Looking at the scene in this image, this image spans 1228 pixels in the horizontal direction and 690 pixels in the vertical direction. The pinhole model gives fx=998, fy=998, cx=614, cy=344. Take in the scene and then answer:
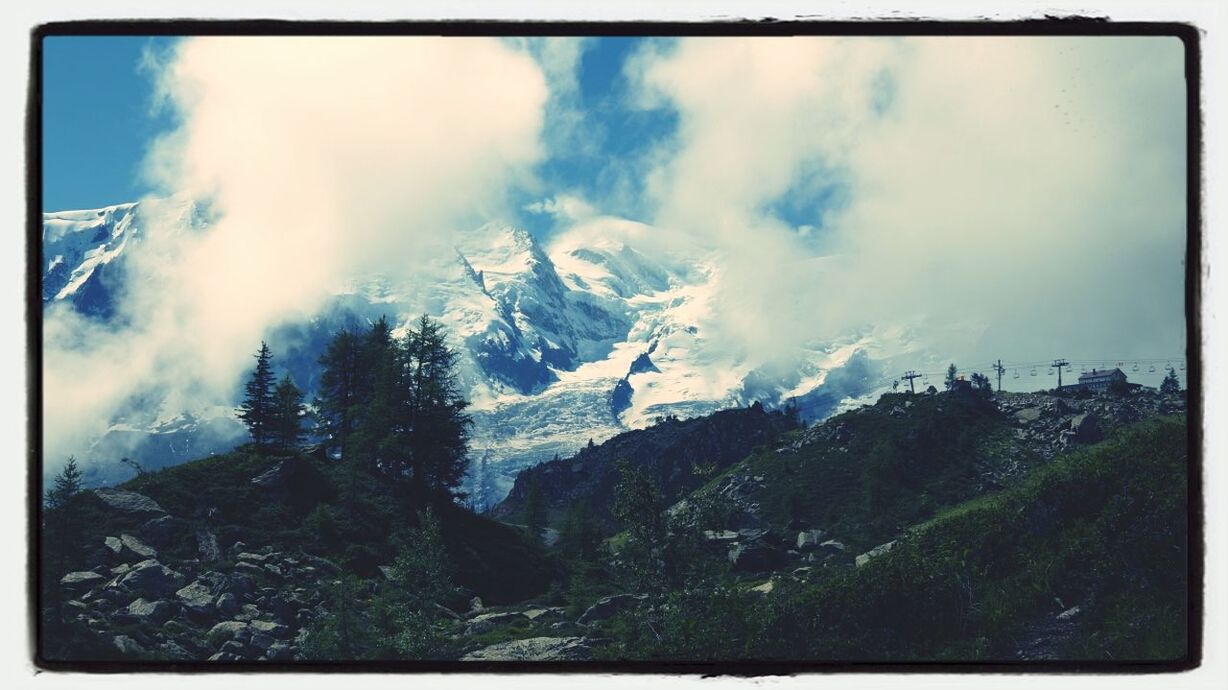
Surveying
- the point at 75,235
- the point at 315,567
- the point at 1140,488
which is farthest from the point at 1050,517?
the point at 75,235

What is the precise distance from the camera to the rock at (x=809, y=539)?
4923cm

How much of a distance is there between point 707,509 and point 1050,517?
14.7 m

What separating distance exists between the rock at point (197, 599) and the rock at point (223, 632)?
87 cm

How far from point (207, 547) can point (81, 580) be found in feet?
A: 17.1

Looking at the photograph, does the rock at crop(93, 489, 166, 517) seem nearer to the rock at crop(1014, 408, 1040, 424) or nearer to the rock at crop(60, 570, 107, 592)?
the rock at crop(60, 570, 107, 592)

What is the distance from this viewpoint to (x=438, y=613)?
120 ft

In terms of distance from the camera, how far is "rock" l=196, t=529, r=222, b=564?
3638cm

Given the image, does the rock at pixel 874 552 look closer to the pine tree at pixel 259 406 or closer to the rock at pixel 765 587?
the rock at pixel 765 587

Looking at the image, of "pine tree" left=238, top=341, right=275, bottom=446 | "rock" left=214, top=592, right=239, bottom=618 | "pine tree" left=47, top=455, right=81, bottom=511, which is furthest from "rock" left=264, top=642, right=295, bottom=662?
"pine tree" left=238, top=341, right=275, bottom=446

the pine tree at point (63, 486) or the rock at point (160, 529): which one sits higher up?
the pine tree at point (63, 486)

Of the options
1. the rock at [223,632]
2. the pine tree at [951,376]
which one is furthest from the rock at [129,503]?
the pine tree at [951,376]

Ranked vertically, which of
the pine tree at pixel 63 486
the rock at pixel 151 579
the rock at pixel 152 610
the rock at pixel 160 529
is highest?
the pine tree at pixel 63 486

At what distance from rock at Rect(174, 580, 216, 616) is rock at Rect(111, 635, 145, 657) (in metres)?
3.15

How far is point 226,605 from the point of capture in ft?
109
